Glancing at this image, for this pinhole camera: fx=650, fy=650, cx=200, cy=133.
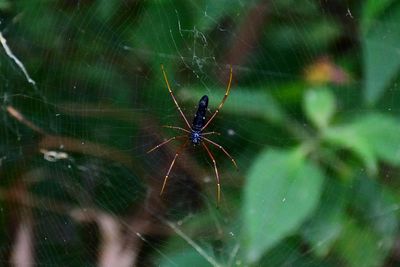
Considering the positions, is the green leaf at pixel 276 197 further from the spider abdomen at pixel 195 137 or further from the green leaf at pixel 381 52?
the spider abdomen at pixel 195 137

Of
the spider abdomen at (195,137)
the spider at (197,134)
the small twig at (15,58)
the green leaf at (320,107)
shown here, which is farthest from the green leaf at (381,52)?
the small twig at (15,58)

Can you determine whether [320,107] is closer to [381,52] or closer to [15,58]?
[381,52]

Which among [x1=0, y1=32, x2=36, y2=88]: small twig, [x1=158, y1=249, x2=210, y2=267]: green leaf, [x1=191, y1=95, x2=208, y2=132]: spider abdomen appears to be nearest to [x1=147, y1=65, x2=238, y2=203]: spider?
[x1=191, y1=95, x2=208, y2=132]: spider abdomen

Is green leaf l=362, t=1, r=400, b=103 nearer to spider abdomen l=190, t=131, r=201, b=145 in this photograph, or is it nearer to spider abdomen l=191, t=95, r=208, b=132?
spider abdomen l=191, t=95, r=208, b=132

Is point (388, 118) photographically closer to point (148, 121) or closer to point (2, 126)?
point (148, 121)

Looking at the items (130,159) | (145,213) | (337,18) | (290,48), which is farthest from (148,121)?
(337,18)

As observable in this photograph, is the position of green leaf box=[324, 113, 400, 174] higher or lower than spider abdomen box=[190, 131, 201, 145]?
higher
